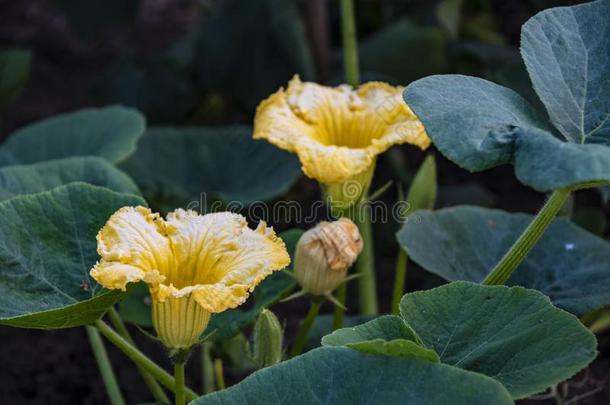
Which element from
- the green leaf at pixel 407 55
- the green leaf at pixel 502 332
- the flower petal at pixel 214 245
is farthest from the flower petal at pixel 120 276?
the green leaf at pixel 407 55

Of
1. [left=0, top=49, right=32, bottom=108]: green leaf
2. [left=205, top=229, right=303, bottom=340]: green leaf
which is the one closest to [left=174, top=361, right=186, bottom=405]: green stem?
[left=205, top=229, right=303, bottom=340]: green leaf

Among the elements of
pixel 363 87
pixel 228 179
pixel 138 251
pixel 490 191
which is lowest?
pixel 490 191

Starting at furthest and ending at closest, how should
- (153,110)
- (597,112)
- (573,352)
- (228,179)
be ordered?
(153,110)
(228,179)
(597,112)
(573,352)

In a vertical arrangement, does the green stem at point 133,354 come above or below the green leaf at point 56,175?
below

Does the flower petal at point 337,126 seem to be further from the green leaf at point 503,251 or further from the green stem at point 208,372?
the green stem at point 208,372

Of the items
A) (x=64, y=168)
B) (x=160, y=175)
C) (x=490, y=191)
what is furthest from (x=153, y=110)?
(x=64, y=168)

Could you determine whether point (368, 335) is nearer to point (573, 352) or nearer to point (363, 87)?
point (573, 352)
